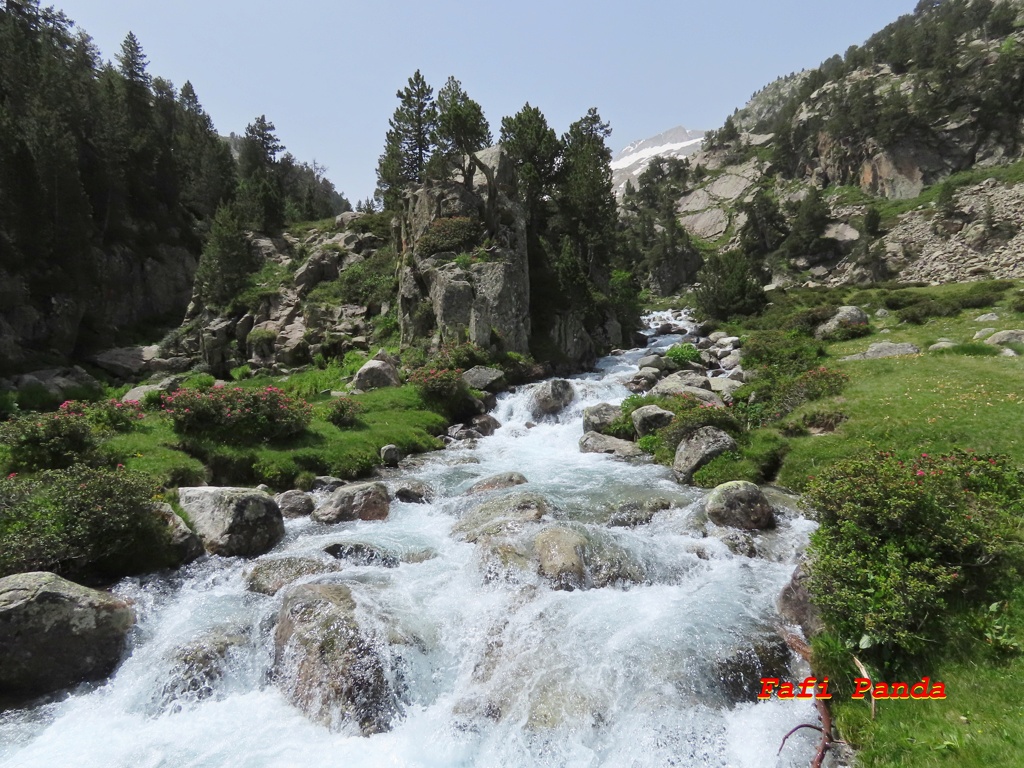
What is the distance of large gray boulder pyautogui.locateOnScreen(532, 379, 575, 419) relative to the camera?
31047 mm

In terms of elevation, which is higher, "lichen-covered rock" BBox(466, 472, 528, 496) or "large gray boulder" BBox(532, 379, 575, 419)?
"large gray boulder" BBox(532, 379, 575, 419)

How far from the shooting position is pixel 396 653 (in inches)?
383

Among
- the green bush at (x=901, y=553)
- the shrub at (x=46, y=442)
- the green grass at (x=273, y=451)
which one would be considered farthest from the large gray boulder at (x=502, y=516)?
the shrub at (x=46, y=442)

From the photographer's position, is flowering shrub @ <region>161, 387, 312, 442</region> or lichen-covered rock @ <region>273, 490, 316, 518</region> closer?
lichen-covered rock @ <region>273, 490, 316, 518</region>

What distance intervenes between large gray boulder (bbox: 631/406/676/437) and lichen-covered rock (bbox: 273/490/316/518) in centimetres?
1563

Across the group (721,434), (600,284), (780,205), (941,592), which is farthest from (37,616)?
(780,205)

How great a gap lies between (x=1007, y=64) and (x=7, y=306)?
156 metres

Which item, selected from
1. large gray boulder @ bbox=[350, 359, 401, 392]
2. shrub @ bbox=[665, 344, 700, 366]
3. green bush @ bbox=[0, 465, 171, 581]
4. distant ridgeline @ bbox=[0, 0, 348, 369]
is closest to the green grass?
green bush @ bbox=[0, 465, 171, 581]

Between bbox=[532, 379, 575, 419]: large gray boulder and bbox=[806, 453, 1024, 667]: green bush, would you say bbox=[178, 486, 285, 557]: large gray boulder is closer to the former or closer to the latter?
bbox=[806, 453, 1024, 667]: green bush

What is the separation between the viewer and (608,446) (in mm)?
24828

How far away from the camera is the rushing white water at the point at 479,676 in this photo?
804cm

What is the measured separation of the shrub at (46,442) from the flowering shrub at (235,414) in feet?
12.5

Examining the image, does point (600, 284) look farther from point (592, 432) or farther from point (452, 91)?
point (592, 432)

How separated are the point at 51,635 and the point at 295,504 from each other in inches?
321
